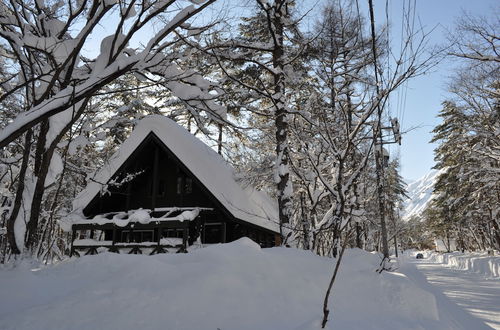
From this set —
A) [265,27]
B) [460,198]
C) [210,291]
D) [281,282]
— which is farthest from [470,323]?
[460,198]

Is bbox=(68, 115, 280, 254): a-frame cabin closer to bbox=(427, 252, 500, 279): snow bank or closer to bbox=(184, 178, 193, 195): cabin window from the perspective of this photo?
bbox=(184, 178, 193, 195): cabin window

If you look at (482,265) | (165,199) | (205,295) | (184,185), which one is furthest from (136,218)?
(482,265)

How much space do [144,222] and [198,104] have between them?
7.70 m

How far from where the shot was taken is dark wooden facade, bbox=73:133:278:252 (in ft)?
43.5

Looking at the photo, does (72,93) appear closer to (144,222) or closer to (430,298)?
(430,298)

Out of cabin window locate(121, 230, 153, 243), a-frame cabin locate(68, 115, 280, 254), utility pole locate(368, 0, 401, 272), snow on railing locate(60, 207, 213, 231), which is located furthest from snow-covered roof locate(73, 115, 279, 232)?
utility pole locate(368, 0, 401, 272)

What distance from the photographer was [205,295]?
3693mm

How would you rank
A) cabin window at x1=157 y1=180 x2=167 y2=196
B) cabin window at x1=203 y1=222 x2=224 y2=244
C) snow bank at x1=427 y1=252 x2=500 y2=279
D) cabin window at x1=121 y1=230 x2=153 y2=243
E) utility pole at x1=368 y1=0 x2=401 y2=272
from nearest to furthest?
utility pole at x1=368 y1=0 x2=401 y2=272 → cabin window at x1=203 y1=222 x2=224 y2=244 → cabin window at x1=157 y1=180 x2=167 y2=196 → cabin window at x1=121 y1=230 x2=153 y2=243 → snow bank at x1=427 y1=252 x2=500 y2=279

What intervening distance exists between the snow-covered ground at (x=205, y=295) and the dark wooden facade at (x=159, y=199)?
7926 mm

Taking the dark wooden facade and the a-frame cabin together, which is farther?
the dark wooden facade

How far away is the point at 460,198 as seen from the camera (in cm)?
3027

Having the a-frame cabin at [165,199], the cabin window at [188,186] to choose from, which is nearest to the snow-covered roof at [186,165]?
the a-frame cabin at [165,199]

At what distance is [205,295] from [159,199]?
11.6 m

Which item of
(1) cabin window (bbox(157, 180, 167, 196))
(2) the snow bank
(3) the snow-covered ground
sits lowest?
(2) the snow bank
